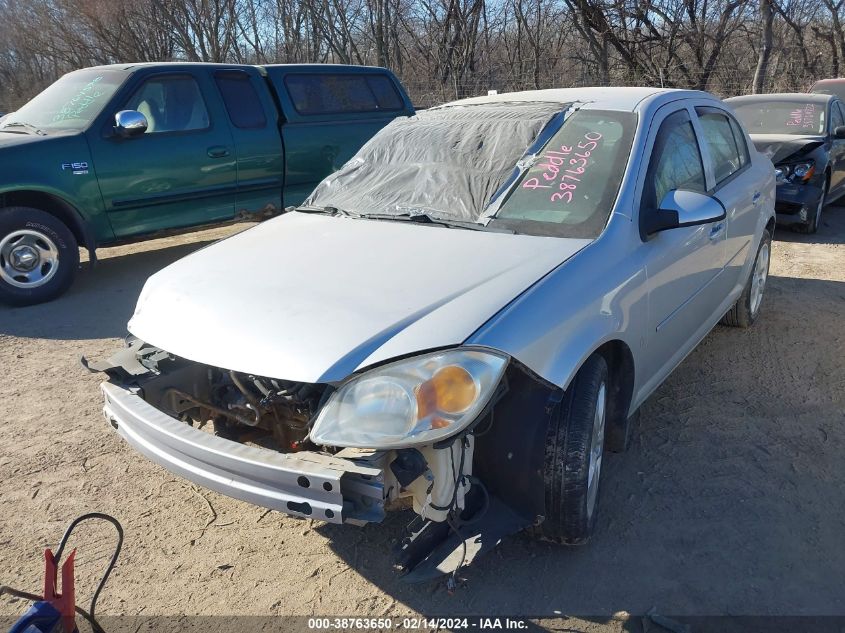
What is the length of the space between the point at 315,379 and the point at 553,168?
65.6 inches

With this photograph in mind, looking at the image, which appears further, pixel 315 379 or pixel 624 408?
pixel 624 408

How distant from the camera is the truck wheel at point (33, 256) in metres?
5.77

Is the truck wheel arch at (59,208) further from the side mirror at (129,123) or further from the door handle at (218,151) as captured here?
→ the door handle at (218,151)

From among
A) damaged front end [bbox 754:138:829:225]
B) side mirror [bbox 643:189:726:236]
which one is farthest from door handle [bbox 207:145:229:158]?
damaged front end [bbox 754:138:829:225]

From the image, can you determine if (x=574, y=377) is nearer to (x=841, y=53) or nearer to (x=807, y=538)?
(x=807, y=538)

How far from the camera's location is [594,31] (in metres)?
17.9

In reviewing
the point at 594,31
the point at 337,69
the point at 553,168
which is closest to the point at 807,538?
the point at 553,168

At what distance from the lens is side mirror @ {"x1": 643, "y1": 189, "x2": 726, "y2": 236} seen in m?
2.99

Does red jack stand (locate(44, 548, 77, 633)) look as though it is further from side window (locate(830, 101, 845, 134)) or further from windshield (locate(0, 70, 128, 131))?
side window (locate(830, 101, 845, 134))

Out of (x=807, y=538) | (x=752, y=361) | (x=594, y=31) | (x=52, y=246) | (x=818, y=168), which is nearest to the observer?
(x=807, y=538)

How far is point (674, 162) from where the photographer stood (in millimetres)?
3537

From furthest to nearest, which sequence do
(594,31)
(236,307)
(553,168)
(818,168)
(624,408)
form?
(594,31)
(818,168)
(553,168)
(624,408)
(236,307)

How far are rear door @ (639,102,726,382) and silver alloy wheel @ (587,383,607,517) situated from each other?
462mm

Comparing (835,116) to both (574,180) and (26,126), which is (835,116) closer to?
(574,180)
